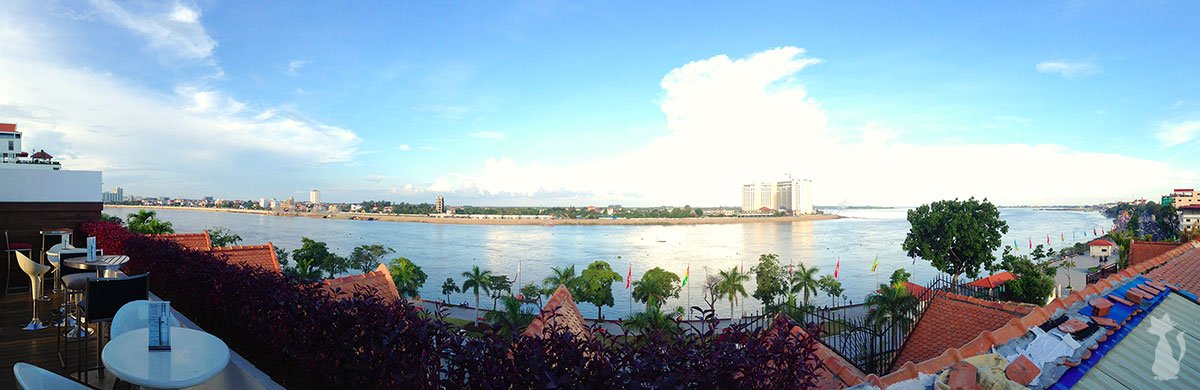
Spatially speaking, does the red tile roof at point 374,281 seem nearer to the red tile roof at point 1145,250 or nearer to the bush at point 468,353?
the bush at point 468,353

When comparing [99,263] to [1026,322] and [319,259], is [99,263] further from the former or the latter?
[319,259]

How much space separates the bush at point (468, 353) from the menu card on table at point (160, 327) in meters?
0.45

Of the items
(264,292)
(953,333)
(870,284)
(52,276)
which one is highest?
(264,292)

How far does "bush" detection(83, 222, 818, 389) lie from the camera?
1.65 metres

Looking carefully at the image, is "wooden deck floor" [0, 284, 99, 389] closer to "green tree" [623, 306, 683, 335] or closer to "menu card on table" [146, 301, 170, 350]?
"menu card on table" [146, 301, 170, 350]

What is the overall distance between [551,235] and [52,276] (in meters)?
76.8

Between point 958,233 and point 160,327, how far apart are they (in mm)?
32301

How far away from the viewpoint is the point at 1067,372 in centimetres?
258

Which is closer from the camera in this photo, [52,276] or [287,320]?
[287,320]

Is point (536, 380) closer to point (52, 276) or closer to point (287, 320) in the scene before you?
point (287, 320)

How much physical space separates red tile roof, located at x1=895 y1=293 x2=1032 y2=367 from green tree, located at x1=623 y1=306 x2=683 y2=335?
2.95 m

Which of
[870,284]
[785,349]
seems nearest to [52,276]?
[785,349]

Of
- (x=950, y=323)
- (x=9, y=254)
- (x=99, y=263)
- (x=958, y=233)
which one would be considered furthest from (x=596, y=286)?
(x=99, y=263)

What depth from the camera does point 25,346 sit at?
4355 mm
